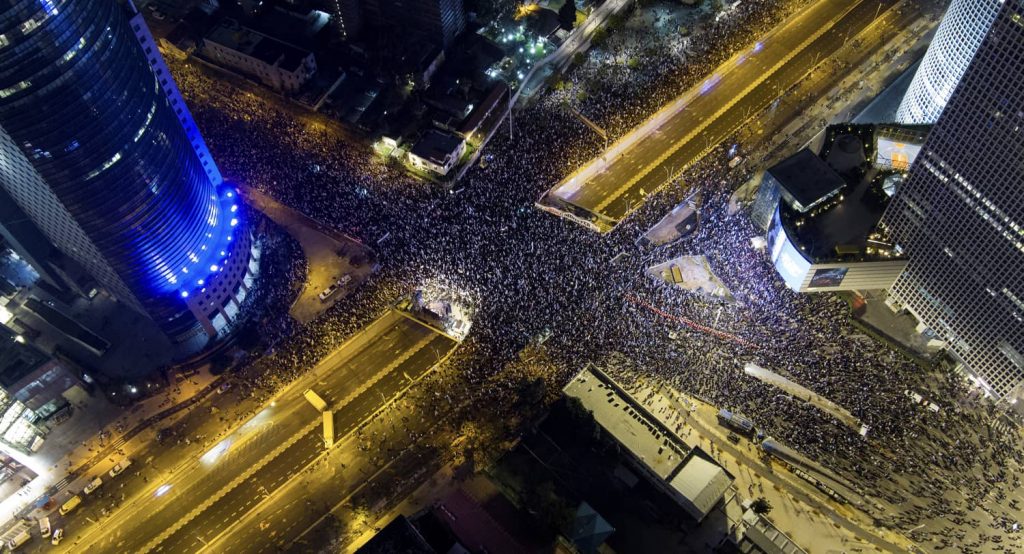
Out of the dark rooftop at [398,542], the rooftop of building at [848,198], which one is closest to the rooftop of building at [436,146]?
the rooftop of building at [848,198]

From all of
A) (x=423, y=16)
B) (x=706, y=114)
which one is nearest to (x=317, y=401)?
(x=423, y=16)

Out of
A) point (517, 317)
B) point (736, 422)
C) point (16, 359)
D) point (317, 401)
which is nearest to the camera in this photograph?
point (736, 422)

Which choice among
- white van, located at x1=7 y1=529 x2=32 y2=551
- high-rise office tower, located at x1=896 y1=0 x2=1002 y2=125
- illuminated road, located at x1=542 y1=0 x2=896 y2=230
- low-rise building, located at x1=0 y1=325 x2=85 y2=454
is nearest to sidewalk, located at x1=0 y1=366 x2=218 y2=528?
low-rise building, located at x1=0 y1=325 x2=85 y2=454

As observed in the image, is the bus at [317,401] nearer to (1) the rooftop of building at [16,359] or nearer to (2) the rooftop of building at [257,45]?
(1) the rooftop of building at [16,359]

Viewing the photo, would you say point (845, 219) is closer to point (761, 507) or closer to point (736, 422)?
point (736, 422)

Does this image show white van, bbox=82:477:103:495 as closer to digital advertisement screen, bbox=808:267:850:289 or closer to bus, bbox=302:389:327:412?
bus, bbox=302:389:327:412

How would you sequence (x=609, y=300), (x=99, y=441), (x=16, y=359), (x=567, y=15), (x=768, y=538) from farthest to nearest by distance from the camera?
(x=567, y=15), (x=609, y=300), (x=99, y=441), (x=16, y=359), (x=768, y=538)

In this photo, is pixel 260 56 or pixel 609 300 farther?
pixel 260 56
